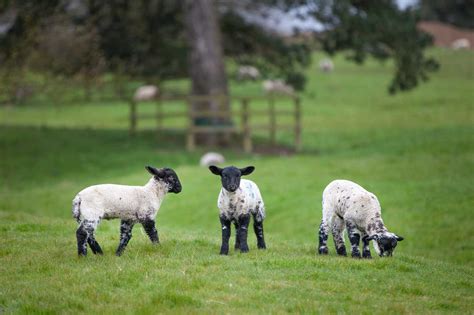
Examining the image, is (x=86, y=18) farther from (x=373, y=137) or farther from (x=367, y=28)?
(x=373, y=137)

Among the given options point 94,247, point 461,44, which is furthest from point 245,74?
point 461,44

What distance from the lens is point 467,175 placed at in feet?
85.5

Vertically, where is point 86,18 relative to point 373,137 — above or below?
above

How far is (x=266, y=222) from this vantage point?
74.4 feet

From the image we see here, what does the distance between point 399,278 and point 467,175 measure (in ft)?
51.4

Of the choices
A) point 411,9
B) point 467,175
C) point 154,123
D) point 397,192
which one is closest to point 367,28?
point 411,9

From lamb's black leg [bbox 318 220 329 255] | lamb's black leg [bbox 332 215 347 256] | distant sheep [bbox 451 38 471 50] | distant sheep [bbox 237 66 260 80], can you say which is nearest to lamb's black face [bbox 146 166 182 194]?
lamb's black leg [bbox 318 220 329 255]

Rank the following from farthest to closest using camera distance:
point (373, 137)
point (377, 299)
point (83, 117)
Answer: point (83, 117) → point (373, 137) → point (377, 299)

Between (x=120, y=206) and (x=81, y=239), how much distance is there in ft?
2.41

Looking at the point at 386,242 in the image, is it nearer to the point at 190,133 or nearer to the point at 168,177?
the point at 168,177

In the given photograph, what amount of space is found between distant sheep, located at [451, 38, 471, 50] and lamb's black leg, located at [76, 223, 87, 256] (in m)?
77.0

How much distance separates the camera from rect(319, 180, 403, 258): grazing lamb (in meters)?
12.0

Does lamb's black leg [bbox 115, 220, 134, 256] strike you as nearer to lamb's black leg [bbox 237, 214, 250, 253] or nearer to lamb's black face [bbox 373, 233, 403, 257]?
lamb's black leg [bbox 237, 214, 250, 253]

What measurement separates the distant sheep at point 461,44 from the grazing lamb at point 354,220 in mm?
75035
